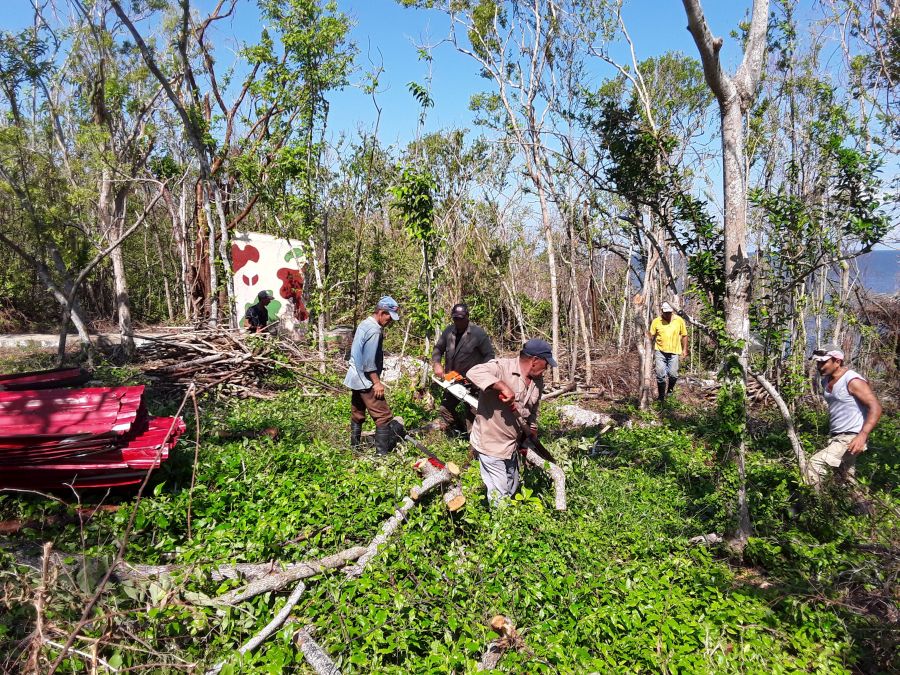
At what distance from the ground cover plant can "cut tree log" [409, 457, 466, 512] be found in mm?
113

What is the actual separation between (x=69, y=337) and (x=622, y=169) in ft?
48.3

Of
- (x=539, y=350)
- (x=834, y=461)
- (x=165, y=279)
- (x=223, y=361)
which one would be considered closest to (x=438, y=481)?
(x=539, y=350)

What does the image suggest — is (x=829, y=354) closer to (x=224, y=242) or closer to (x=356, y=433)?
(x=356, y=433)

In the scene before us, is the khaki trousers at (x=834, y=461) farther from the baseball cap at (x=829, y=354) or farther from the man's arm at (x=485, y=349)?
the man's arm at (x=485, y=349)

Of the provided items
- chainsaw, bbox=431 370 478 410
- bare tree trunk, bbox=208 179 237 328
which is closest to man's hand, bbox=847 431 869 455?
chainsaw, bbox=431 370 478 410

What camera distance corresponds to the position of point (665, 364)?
28.3ft

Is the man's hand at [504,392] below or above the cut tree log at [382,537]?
above

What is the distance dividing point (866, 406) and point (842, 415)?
216mm

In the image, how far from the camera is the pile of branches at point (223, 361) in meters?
8.58

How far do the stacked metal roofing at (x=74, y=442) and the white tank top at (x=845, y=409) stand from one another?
593cm

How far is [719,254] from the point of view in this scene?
15.5ft

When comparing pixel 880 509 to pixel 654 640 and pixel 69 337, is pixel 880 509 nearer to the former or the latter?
pixel 654 640

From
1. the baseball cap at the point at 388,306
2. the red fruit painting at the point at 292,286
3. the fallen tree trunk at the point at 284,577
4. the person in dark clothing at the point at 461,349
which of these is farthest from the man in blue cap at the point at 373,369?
the red fruit painting at the point at 292,286

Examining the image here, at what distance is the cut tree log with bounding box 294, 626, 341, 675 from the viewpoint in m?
2.87
